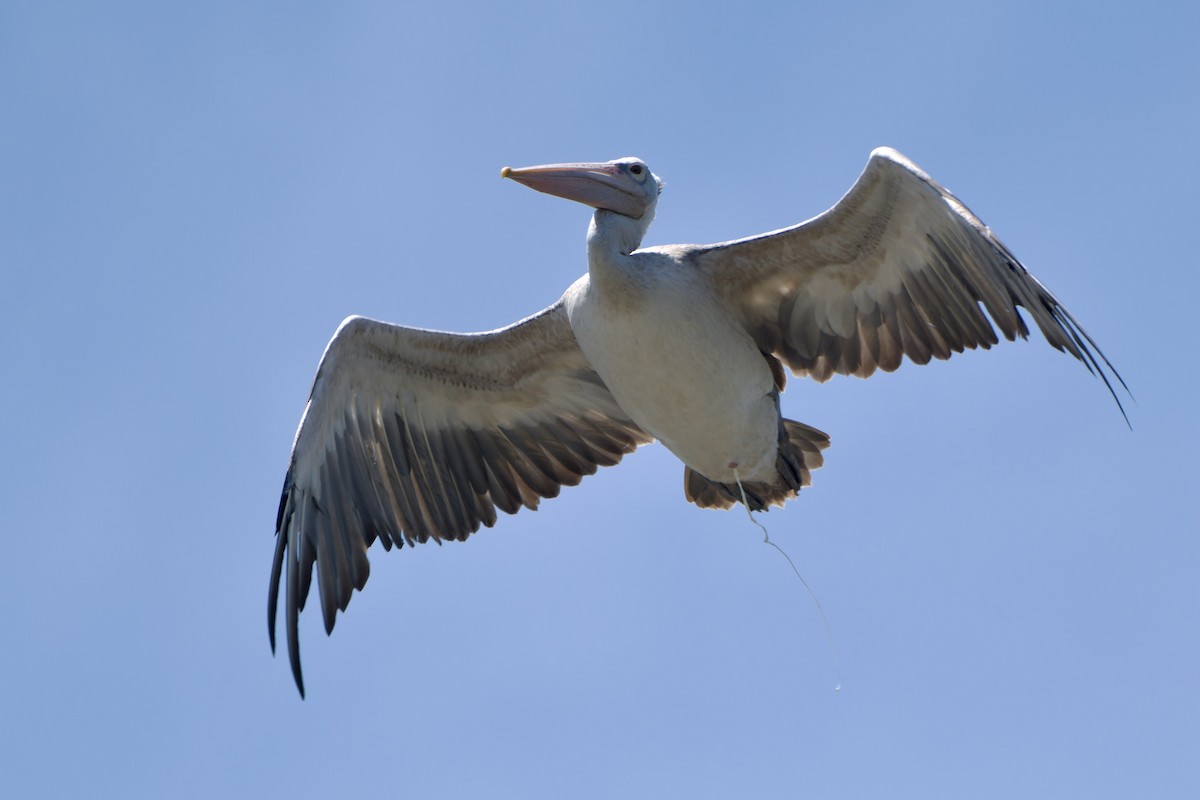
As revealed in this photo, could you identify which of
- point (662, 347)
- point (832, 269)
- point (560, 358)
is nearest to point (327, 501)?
point (560, 358)

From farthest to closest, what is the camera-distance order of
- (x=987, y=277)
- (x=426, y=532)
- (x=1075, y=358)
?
(x=426, y=532) → (x=987, y=277) → (x=1075, y=358)

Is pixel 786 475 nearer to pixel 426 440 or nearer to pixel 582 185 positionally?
pixel 582 185

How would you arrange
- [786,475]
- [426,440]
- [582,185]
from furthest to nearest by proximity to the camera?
[426,440] < [786,475] < [582,185]

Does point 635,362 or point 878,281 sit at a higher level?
point 878,281

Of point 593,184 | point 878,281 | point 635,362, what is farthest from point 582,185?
point 878,281

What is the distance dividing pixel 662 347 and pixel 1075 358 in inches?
87.7

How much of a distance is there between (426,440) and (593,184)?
2.27m

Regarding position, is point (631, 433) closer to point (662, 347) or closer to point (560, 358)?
point (560, 358)

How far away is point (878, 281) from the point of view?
1041 centimetres

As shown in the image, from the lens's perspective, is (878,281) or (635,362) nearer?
(635,362)

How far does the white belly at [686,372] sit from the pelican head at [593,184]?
0.51m

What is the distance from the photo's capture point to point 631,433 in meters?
11.3

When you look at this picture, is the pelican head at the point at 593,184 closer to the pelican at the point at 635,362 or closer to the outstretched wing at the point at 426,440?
the pelican at the point at 635,362

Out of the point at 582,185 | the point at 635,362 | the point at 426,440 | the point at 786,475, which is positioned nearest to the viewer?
the point at 635,362
